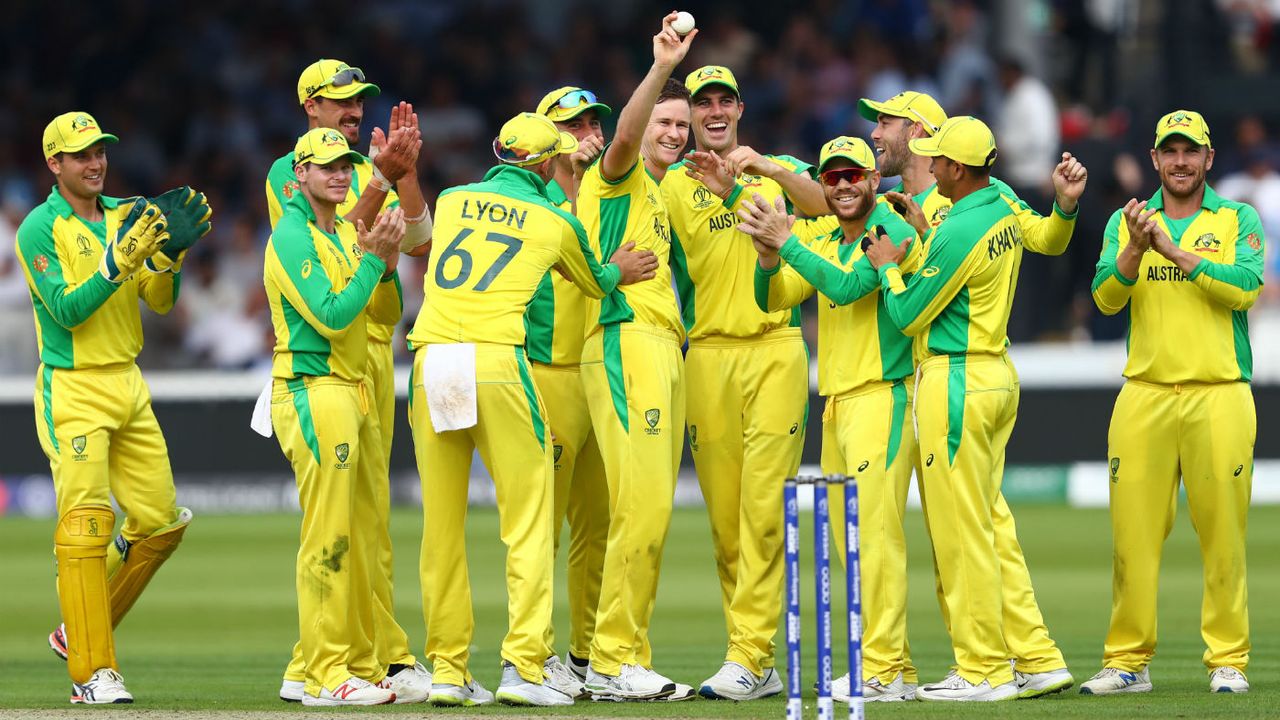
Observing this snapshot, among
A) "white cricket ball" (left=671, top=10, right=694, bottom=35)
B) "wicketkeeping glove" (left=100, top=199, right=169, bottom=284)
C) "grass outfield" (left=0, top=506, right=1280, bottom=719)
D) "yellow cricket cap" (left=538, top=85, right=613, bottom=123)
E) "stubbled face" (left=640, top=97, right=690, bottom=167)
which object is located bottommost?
"grass outfield" (left=0, top=506, right=1280, bottom=719)

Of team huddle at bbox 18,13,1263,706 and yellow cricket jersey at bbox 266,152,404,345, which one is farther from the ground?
yellow cricket jersey at bbox 266,152,404,345

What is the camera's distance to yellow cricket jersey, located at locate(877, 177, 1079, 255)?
7.95m

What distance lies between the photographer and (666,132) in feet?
27.1

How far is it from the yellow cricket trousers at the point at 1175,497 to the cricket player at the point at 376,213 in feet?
9.66

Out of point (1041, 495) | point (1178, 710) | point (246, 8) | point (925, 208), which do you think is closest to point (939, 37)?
point (1041, 495)

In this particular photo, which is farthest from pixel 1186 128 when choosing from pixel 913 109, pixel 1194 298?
pixel 913 109

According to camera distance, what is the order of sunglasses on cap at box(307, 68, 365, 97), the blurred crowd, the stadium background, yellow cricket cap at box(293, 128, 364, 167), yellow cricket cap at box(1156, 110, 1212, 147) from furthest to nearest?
the blurred crowd < the stadium background < sunglasses on cap at box(307, 68, 365, 97) < yellow cricket cap at box(1156, 110, 1212, 147) < yellow cricket cap at box(293, 128, 364, 167)

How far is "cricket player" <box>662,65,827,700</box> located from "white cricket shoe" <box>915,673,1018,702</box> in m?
0.75

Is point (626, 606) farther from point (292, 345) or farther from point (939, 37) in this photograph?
point (939, 37)

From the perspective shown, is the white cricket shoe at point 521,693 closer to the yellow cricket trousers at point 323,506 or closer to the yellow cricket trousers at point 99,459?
the yellow cricket trousers at point 323,506

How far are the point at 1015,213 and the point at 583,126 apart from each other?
1.86 meters

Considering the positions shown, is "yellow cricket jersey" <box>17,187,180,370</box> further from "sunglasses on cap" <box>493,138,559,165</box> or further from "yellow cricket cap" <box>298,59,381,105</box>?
"sunglasses on cap" <box>493,138,559,165</box>

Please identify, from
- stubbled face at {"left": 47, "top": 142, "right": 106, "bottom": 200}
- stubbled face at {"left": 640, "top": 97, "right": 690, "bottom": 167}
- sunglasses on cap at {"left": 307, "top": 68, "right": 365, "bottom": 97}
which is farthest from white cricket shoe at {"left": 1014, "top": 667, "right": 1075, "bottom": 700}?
stubbled face at {"left": 47, "top": 142, "right": 106, "bottom": 200}

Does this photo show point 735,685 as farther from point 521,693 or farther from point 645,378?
point 645,378
